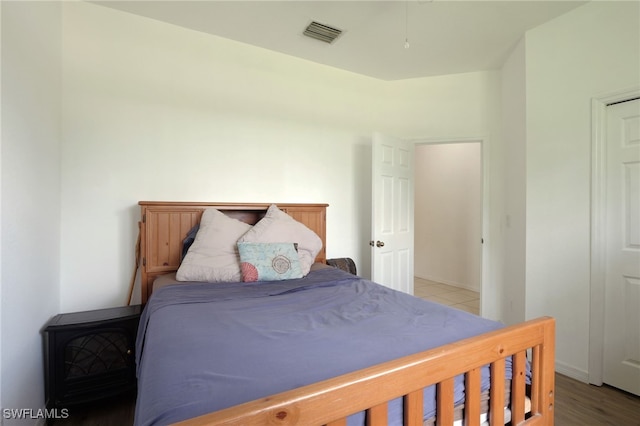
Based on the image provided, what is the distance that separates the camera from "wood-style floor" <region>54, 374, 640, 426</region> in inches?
70.8

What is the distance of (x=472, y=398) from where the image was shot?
0.94m

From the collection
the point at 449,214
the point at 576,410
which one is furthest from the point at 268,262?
the point at 449,214

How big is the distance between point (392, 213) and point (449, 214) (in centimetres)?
231

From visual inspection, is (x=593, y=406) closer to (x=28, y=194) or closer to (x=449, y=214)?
(x=449, y=214)

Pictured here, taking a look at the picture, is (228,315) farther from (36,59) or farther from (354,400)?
(36,59)

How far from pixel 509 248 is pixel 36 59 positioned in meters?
3.88

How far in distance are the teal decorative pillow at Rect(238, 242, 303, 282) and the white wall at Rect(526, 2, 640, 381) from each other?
2005 mm

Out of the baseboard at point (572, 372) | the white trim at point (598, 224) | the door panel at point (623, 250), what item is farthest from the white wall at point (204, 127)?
the baseboard at point (572, 372)

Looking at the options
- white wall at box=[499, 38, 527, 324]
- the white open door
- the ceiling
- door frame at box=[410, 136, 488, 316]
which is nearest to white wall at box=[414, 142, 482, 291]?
door frame at box=[410, 136, 488, 316]

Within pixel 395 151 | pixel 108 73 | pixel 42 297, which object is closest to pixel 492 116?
pixel 395 151

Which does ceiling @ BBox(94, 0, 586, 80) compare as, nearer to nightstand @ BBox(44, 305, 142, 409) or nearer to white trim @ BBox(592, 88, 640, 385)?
white trim @ BBox(592, 88, 640, 385)

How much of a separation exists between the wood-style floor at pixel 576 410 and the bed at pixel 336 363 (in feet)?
2.27

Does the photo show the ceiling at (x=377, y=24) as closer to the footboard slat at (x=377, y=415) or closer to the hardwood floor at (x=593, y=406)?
the footboard slat at (x=377, y=415)

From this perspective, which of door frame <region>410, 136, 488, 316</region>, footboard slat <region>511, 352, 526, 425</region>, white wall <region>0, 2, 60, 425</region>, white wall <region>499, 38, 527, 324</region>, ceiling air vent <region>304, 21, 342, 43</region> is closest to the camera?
footboard slat <region>511, 352, 526, 425</region>
